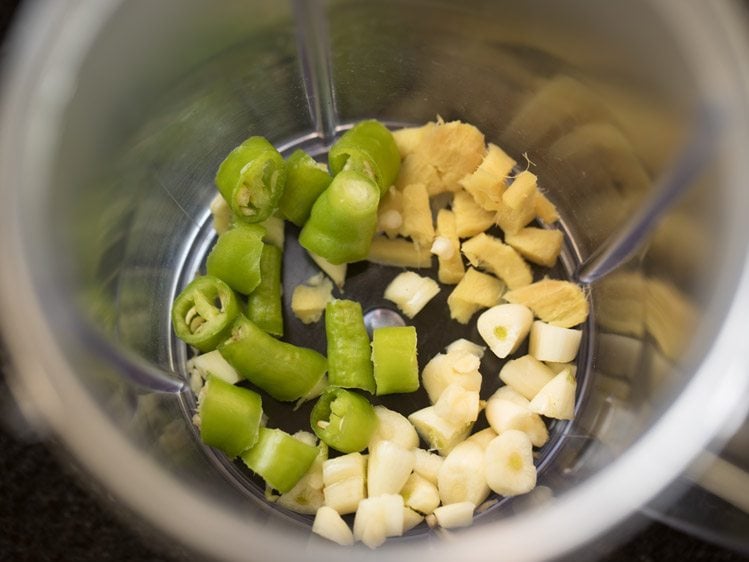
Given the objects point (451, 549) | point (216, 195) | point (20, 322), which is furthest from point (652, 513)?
point (216, 195)

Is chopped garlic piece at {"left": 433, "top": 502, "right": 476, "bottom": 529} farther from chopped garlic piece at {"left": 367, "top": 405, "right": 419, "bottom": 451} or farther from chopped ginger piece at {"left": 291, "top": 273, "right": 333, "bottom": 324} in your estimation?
chopped ginger piece at {"left": 291, "top": 273, "right": 333, "bottom": 324}

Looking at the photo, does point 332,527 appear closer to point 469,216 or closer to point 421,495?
point 421,495

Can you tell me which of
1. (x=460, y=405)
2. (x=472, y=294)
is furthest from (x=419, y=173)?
(x=460, y=405)

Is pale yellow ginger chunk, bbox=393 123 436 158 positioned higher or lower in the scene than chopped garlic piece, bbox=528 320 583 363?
higher

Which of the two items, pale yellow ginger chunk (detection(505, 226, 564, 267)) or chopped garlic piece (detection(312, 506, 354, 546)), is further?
pale yellow ginger chunk (detection(505, 226, 564, 267))

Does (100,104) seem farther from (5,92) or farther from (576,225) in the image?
(576,225)

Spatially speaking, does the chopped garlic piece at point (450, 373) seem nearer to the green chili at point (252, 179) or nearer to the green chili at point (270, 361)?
the green chili at point (270, 361)

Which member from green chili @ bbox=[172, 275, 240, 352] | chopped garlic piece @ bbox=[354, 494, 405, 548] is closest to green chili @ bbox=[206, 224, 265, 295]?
green chili @ bbox=[172, 275, 240, 352]
